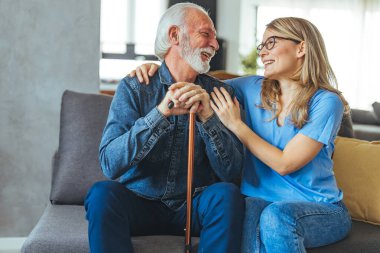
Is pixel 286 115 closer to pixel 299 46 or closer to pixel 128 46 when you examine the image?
pixel 299 46

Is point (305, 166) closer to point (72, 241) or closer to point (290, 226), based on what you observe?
point (290, 226)

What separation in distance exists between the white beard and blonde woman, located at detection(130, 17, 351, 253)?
0.34 feet

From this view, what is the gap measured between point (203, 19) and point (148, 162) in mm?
571

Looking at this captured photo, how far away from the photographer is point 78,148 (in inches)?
94.0

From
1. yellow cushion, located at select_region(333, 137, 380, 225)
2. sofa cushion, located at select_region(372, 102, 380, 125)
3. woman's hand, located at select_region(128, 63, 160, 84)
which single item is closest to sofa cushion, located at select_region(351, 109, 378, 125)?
sofa cushion, located at select_region(372, 102, 380, 125)

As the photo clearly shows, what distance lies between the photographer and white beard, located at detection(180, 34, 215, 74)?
210cm

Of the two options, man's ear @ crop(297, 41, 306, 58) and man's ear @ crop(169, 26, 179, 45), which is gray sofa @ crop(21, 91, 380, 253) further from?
man's ear @ crop(297, 41, 306, 58)

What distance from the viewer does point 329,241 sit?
1930mm

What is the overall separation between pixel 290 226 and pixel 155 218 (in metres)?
0.48

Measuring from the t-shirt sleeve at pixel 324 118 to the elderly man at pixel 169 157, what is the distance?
277mm

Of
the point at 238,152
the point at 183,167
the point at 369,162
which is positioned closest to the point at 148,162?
the point at 183,167

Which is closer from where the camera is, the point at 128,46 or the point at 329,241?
the point at 329,241

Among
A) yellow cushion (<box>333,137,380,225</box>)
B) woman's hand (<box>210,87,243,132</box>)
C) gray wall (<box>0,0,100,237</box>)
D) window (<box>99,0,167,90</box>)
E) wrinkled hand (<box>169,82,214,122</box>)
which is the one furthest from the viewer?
window (<box>99,0,167,90</box>)

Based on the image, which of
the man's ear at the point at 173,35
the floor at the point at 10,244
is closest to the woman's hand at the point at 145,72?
the man's ear at the point at 173,35
